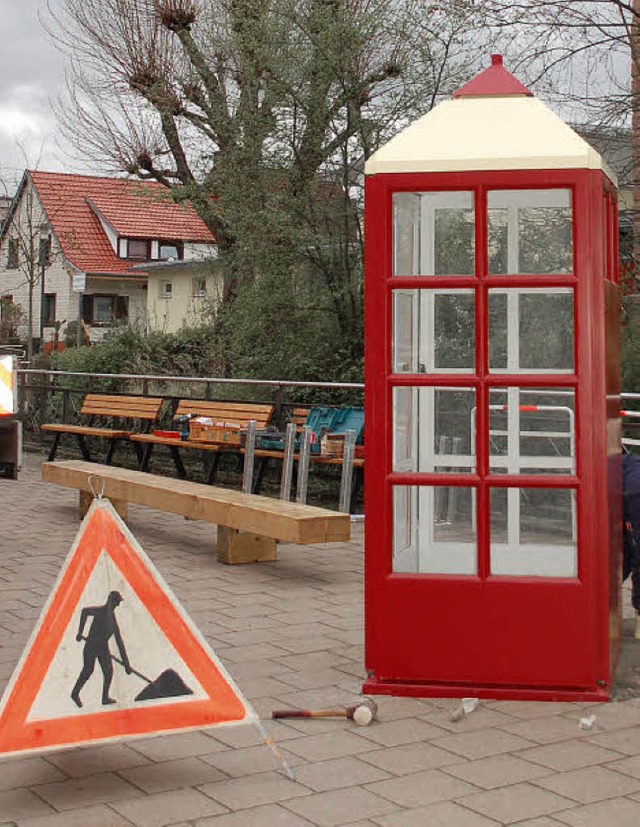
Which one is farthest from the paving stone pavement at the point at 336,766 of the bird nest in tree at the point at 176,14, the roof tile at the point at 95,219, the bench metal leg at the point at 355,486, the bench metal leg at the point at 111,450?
the roof tile at the point at 95,219

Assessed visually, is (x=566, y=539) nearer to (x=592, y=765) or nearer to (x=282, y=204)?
(x=592, y=765)

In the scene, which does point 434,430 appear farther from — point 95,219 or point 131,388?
point 95,219

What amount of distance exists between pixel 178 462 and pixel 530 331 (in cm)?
877

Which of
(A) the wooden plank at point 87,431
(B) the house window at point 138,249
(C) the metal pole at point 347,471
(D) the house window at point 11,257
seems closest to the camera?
(C) the metal pole at point 347,471

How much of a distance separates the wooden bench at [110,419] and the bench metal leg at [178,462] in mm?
653

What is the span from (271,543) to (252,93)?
7.48m

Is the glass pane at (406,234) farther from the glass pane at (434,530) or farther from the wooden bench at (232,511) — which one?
the wooden bench at (232,511)

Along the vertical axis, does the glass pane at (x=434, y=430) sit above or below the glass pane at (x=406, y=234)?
below

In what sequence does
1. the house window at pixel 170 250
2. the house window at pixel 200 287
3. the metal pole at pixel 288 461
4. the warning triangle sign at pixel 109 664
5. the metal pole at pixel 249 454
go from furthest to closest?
the house window at pixel 170 250 → the house window at pixel 200 287 → the metal pole at pixel 249 454 → the metal pole at pixel 288 461 → the warning triangle sign at pixel 109 664

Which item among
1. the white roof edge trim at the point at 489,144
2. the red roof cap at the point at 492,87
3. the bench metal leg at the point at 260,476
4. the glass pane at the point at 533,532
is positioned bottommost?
the glass pane at the point at 533,532

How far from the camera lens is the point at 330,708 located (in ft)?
18.0

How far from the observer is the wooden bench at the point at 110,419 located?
1501 cm

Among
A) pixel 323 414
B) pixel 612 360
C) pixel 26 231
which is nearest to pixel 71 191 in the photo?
pixel 26 231

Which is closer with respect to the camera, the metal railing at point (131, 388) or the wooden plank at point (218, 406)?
the wooden plank at point (218, 406)
